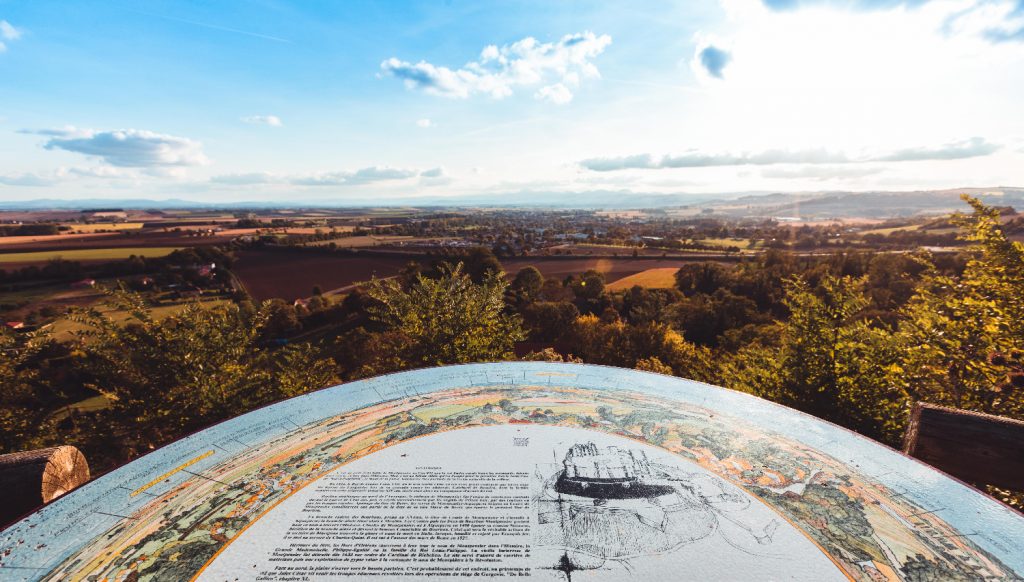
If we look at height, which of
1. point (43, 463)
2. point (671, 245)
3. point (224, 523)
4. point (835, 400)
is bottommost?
point (671, 245)

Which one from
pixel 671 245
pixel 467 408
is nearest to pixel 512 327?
pixel 467 408

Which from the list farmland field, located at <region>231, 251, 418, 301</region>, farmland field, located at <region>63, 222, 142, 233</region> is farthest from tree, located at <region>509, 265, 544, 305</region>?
farmland field, located at <region>63, 222, 142, 233</region>

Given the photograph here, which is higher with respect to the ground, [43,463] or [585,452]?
[43,463]

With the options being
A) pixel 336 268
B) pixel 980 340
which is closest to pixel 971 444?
pixel 980 340

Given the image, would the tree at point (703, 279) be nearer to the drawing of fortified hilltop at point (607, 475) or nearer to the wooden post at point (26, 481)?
the drawing of fortified hilltop at point (607, 475)

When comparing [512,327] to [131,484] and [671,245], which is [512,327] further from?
[671,245]

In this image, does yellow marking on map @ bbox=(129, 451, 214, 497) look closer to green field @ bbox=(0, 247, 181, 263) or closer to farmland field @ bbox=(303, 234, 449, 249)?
green field @ bbox=(0, 247, 181, 263)

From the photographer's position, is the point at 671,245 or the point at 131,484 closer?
the point at 131,484
